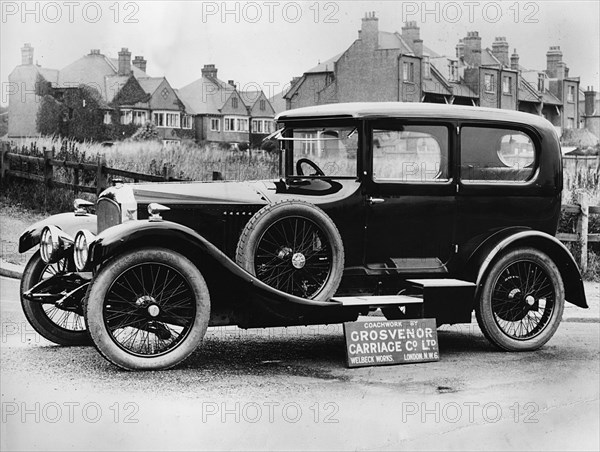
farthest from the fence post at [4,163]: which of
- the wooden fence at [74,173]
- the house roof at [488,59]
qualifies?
the house roof at [488,59]

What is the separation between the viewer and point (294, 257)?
5.09 metres

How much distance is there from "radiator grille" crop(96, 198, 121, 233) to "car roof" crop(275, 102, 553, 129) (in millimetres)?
1201

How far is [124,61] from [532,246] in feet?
9.15

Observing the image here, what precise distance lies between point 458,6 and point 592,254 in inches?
86.6

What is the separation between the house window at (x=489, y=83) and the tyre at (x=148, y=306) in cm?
249

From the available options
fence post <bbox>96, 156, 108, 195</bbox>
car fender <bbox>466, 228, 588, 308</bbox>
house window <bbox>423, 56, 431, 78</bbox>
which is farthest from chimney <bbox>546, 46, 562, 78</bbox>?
fence post <bbox>96, 156, 108, 195</bbox>

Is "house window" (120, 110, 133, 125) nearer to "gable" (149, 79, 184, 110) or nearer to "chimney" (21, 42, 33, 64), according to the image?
"gable" (149, 79, 184, 110)

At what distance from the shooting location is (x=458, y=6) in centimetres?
571

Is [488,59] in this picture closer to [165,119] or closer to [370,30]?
[370,30]

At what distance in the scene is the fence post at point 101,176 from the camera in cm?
525

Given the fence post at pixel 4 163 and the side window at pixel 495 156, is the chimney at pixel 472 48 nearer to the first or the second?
the side window at pixel 495 156

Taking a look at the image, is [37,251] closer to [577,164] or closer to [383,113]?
[383,113]

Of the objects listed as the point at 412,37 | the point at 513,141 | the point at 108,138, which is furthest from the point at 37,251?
the point at 513,141

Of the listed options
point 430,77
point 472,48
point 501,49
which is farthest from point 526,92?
point 430,77
